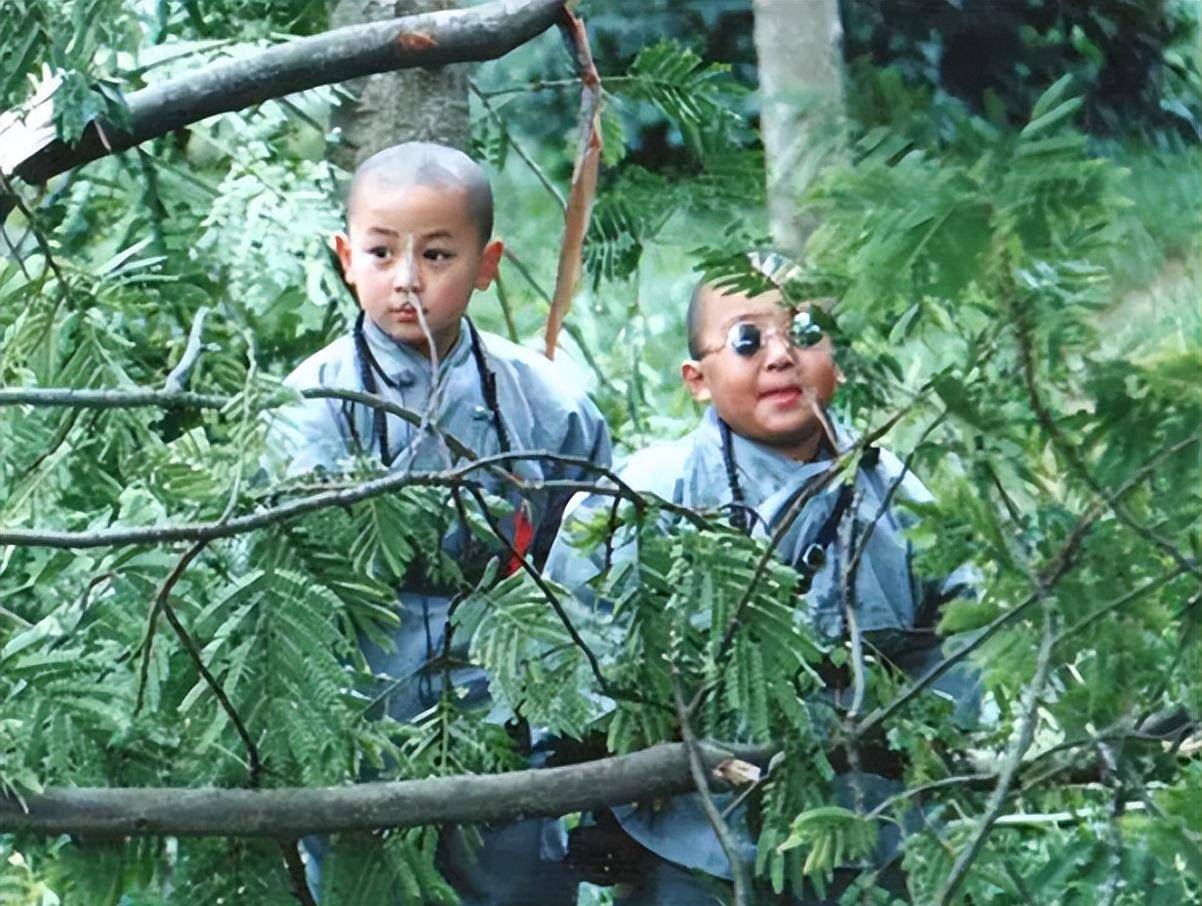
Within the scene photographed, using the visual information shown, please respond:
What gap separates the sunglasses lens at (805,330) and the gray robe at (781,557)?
101 millimetres

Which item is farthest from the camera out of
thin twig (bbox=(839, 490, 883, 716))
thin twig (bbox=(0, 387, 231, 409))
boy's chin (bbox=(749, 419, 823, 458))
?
boy's chin (bbox=(749, 419, 823, 458))

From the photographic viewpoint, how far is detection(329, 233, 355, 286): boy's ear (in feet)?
4.45

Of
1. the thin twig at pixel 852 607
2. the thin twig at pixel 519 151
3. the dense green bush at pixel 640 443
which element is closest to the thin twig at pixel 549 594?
the dense green bush at pixel 640 443

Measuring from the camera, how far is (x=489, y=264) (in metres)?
1.33

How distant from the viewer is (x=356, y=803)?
1.13 m

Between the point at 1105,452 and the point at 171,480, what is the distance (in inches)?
21.1

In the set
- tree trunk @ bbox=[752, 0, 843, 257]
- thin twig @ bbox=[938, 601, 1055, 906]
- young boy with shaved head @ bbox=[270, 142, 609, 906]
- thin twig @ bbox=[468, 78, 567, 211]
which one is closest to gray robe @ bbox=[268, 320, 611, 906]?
young boy with shaved head @ bbox=[270, 142, 609, 906]

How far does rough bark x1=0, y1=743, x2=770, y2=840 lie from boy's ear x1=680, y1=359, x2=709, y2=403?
24 cm

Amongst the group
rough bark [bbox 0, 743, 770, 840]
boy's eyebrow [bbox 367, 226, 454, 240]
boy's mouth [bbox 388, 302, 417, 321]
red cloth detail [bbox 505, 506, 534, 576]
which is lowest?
rough bark [bbox 0, 743, 770, 840]

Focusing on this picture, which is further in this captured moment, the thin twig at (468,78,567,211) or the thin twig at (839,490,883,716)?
the thin twig at (468,78,567,211)

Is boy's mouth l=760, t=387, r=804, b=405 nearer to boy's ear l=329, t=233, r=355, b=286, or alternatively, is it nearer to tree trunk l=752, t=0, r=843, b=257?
tree trunk l=752, t=0, r=843, b=257

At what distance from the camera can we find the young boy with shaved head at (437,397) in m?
1.24

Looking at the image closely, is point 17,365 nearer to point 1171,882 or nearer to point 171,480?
point 171,480

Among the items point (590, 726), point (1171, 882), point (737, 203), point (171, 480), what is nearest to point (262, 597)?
point (171, 480)
